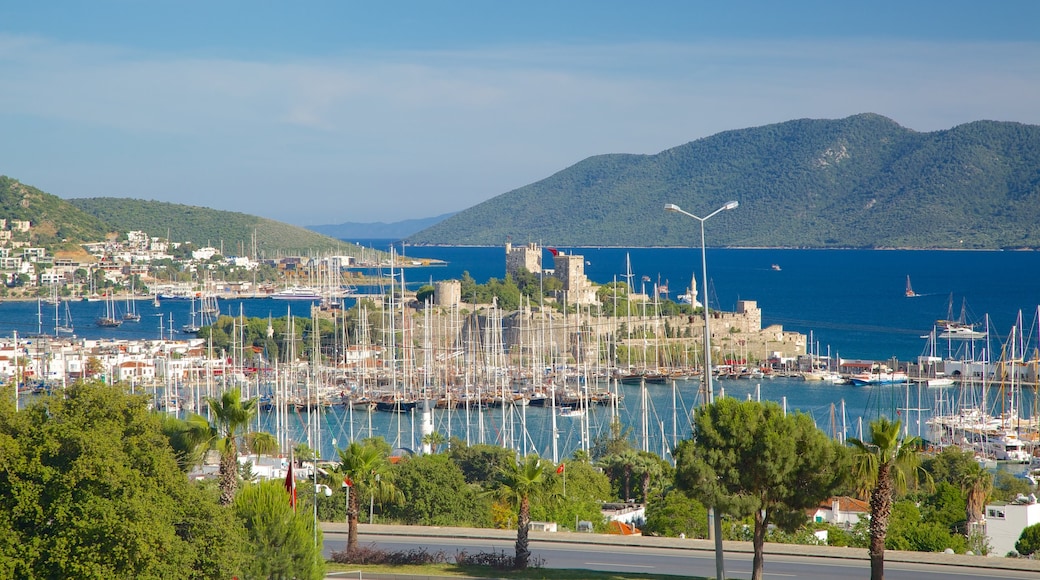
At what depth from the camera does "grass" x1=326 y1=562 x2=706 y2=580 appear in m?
19.1

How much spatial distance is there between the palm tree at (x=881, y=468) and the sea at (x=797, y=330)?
25.6ft

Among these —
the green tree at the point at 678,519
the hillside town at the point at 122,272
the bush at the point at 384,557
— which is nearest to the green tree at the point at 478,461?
the green tree at the point at 678,519

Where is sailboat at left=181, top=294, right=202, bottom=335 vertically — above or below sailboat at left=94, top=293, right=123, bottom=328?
below

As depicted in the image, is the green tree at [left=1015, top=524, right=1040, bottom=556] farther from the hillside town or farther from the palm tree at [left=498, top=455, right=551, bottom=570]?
the hillside town

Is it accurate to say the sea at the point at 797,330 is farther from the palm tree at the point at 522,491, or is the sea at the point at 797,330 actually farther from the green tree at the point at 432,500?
the green tree at the point at 432,500

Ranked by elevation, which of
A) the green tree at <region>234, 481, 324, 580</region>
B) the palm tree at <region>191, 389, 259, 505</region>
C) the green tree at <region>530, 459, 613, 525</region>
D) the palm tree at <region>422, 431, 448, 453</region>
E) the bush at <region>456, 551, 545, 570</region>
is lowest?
the palm tree at <region>422, 431, 448, 453</region>

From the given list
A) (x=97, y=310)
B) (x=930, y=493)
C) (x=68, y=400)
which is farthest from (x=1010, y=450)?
(x=97, y=310)

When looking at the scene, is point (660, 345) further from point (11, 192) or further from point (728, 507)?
point (11, 192)

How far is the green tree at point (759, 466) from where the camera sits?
1816 cm

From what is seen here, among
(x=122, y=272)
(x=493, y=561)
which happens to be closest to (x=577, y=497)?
(x=493, y=561)

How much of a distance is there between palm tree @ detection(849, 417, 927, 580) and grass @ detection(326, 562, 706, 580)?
116 inches

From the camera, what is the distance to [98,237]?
191 meters

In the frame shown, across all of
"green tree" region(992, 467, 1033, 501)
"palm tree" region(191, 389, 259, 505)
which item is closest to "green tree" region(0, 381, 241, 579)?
"palm tree" region(191, 389, 259, 505)

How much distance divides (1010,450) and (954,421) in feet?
15.4
